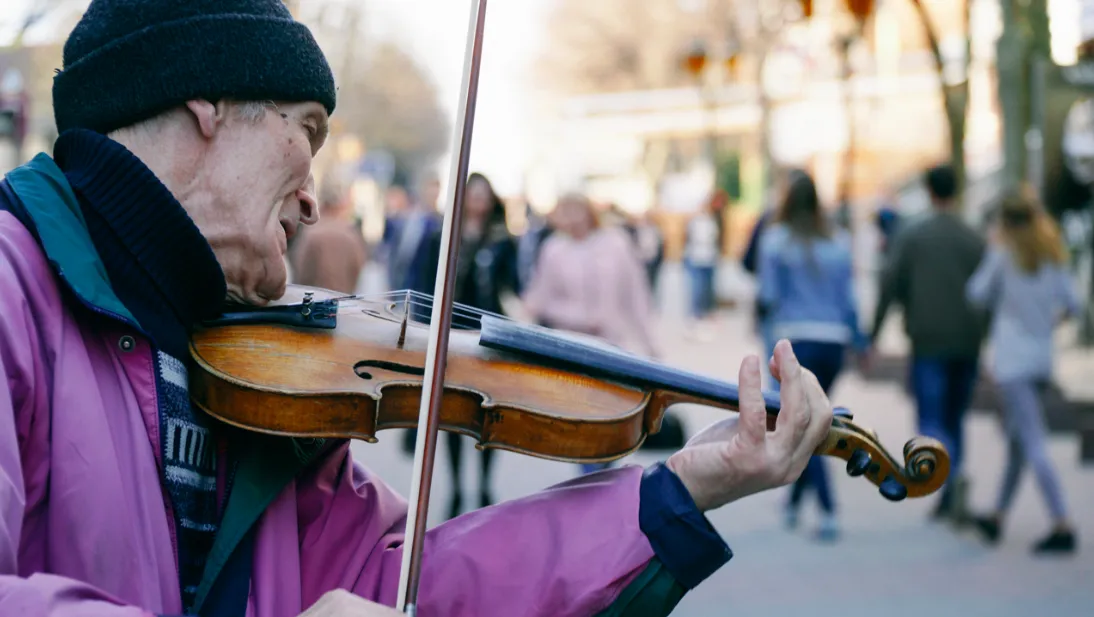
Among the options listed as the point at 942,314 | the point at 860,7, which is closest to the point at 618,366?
the point at 942,314

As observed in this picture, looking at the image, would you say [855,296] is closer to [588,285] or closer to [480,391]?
[588,285]

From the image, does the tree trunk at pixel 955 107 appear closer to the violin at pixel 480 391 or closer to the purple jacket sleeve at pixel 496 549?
the violin at pixel 480 391

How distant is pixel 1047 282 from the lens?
7.18m

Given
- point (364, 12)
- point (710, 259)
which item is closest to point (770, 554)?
point (710, 259)

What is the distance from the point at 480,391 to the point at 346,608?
586 millimetres

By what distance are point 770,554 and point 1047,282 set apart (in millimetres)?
2037

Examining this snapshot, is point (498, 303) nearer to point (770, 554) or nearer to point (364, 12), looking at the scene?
point (770, 554)

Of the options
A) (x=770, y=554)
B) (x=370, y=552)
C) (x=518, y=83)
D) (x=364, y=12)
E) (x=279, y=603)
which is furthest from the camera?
(x=518, y=83)

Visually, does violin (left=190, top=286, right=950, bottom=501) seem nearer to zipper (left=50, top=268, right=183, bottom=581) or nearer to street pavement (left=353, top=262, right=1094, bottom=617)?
zipper (left=50, top=268, right=183, bottom=581)

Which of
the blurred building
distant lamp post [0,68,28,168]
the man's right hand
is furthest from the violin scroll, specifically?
the blurred building

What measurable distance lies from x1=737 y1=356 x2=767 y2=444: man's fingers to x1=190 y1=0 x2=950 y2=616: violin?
112mm

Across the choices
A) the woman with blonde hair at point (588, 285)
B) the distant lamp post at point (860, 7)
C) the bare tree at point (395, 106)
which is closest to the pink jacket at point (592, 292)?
the woman with blonde hair at point (588, 285)

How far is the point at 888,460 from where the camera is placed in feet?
6.24

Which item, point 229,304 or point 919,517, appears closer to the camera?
point 229,304
